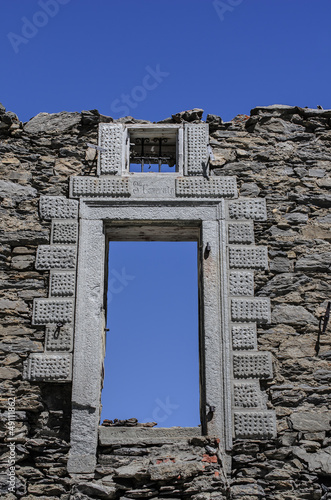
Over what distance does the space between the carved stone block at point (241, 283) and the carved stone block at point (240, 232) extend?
0.35m

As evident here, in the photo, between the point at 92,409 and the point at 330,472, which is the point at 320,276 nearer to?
the point at 330,472

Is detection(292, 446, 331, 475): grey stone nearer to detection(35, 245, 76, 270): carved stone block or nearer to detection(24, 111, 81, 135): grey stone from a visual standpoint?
detection(35, 245, 76, 270): carved stone block

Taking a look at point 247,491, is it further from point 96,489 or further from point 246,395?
point 96,489

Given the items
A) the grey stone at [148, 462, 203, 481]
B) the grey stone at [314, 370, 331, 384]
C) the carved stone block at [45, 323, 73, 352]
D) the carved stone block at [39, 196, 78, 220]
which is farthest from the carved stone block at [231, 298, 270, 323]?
the carved stone block at [39, 196, 78, 220]

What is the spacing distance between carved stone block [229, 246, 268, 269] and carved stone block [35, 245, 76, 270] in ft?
5.35

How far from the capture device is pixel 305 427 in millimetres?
6402

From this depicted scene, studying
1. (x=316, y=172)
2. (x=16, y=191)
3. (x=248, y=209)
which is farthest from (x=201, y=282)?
(x=16, y=191)

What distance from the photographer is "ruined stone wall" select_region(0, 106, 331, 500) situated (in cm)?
608

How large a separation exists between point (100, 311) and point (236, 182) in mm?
2038

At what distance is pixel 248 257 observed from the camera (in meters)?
6.96

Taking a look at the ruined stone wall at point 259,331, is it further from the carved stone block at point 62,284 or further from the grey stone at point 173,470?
the carved stone block at point 62,284

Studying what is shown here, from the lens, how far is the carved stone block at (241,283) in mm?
6820

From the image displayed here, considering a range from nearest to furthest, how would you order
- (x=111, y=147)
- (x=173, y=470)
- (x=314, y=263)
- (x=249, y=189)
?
(x=173, y=470)
(x=314, y=263)
(x=249, y=189)
(x=111, y=147)

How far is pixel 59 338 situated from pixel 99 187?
168 centimetres
